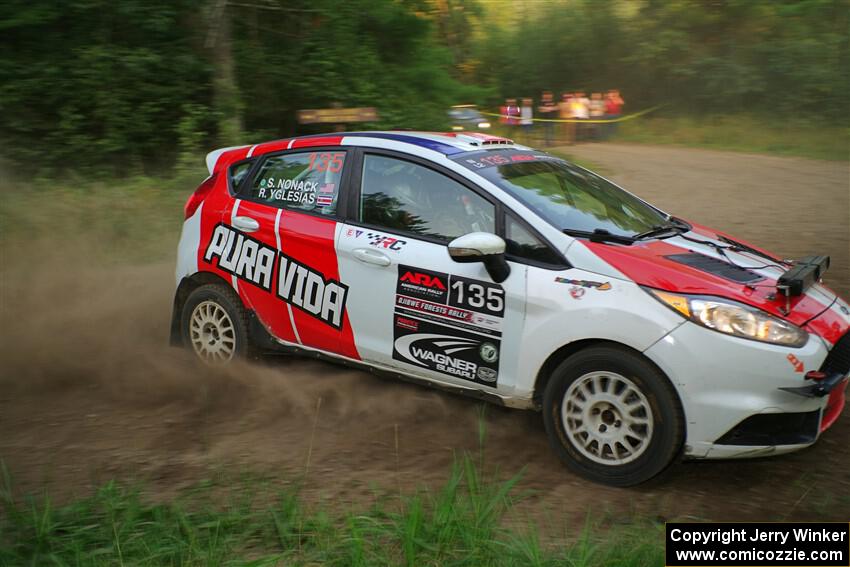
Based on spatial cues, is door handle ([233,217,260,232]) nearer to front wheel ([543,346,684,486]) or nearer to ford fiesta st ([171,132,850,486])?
ford fiesta st ([171,132,850,486])

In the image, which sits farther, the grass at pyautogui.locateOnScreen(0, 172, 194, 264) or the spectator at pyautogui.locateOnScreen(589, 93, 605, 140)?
the spectator at pyautogui.locateOnScreen(589, 93, 605, 140)

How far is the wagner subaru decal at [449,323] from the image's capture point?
15.6 feet

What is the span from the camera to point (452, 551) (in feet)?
11.7

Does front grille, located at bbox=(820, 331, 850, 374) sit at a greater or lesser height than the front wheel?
greater

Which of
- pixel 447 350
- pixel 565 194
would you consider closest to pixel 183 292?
pixel 447 350

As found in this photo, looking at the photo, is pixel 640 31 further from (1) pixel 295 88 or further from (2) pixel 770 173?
(1) pixel 295 88

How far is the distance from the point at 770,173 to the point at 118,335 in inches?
507

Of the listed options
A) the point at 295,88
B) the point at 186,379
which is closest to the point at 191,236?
the point at 186,379

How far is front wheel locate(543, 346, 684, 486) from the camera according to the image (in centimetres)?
422

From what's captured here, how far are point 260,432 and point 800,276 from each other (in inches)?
128

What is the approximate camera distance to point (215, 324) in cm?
607

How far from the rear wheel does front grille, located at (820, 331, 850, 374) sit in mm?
3662

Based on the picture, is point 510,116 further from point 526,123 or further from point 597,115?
point 597,115

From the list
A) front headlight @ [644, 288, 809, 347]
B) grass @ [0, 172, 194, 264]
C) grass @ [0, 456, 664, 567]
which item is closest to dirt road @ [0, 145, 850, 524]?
grass @ [0, 456, 664, 567]
